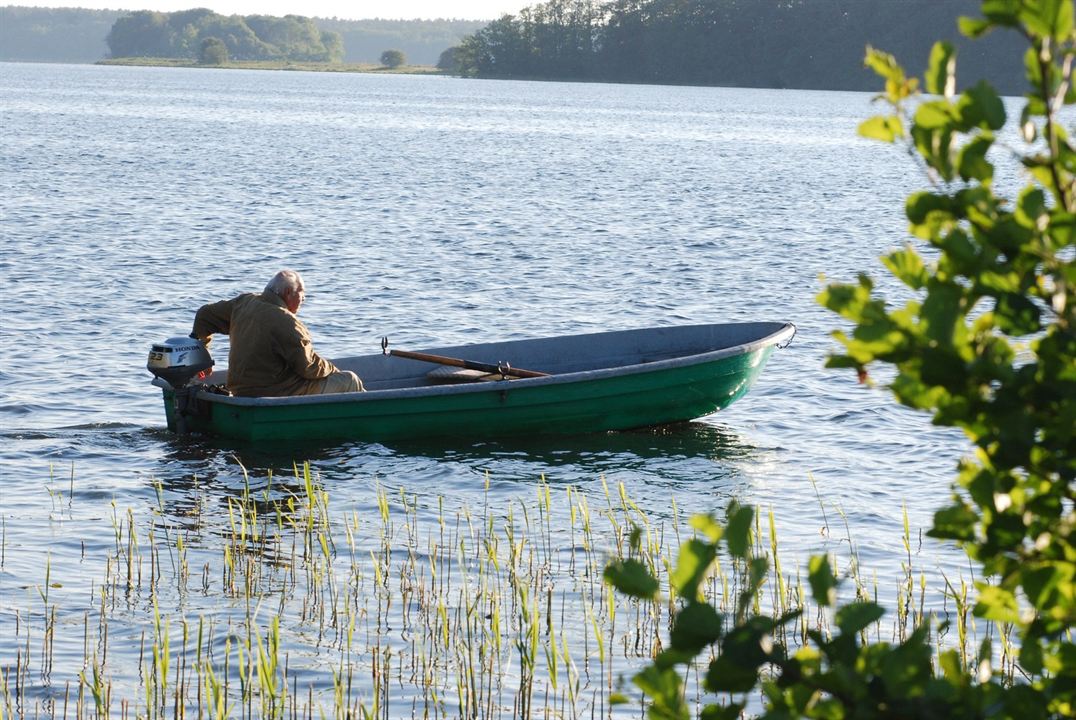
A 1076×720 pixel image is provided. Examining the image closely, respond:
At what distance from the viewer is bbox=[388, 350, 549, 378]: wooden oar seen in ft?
38.8


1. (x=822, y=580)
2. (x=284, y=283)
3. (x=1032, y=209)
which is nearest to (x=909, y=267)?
(x=1032, y=209)

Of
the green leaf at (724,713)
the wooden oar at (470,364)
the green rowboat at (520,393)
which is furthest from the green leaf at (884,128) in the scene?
the wooden oar at (470,364)

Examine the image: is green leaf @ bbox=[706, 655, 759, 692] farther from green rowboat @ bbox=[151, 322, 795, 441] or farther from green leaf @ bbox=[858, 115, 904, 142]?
green rowboat @ bbox=[151, 322, 795, 441]

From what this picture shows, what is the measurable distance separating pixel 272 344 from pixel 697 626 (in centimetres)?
930

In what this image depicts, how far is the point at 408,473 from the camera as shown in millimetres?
10922

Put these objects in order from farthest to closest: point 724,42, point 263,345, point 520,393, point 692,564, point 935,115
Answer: point 724,42, point 520,393, point 263,345, point 935,115, point 692,564

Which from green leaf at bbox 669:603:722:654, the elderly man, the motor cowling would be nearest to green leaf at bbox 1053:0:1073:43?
green leaf at bbox 669:603:722:654

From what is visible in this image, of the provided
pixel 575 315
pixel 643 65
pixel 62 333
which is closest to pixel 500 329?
pixel 575 315

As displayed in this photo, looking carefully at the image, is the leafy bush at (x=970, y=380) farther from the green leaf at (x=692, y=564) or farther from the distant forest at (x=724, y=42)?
the distant forest at (x=724, y=42)

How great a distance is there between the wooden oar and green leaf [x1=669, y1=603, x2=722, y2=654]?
965cm

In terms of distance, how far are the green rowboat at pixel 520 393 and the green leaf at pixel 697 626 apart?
9244 mm

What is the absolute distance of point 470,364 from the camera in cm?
1198

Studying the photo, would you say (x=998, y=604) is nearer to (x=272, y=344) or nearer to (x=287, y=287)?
(x=287, y=287)

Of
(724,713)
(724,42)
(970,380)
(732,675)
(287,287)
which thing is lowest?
(287,287)
